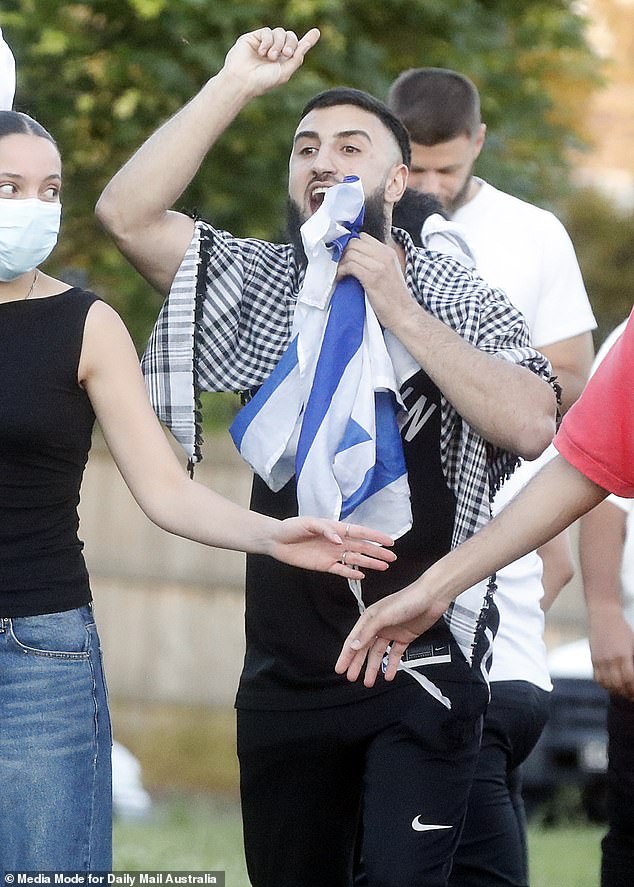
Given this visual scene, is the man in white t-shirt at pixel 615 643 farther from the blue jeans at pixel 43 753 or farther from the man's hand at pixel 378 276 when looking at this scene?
the blue jeans at pixel 43 753

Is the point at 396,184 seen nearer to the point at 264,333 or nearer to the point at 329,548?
the point at 264,333

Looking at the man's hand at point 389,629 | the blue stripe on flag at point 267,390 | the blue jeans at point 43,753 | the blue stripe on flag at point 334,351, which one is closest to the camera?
the blue jeans at point 43,753

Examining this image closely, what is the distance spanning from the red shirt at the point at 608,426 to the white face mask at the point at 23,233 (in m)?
1.15

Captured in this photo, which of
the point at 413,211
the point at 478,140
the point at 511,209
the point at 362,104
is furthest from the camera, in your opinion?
the point at 478,140

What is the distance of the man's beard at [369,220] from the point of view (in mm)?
3844

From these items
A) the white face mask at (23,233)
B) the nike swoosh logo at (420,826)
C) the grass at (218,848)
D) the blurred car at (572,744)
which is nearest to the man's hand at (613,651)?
the nike swoosh logo at (420,826)

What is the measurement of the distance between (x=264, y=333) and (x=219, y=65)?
5330mm

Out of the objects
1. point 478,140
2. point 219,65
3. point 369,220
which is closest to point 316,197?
point 369,220

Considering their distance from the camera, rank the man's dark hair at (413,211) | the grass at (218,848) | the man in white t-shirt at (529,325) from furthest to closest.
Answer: the grass at (218,848) → the man in white t-shirt at (529,325) → the man's dark hair at (413,211)

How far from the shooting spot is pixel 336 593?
147 inches

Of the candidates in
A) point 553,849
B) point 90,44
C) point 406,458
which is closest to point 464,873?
point 406,458

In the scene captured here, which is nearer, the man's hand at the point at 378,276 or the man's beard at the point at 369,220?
the man's hand at the point at 378,276

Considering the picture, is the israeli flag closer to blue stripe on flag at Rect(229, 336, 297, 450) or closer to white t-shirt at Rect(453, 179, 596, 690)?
blue stripe on flag at Rect(229, 336, 297, 450)

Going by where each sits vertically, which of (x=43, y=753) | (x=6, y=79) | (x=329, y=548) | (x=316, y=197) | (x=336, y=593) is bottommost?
(x=43, y=753)
